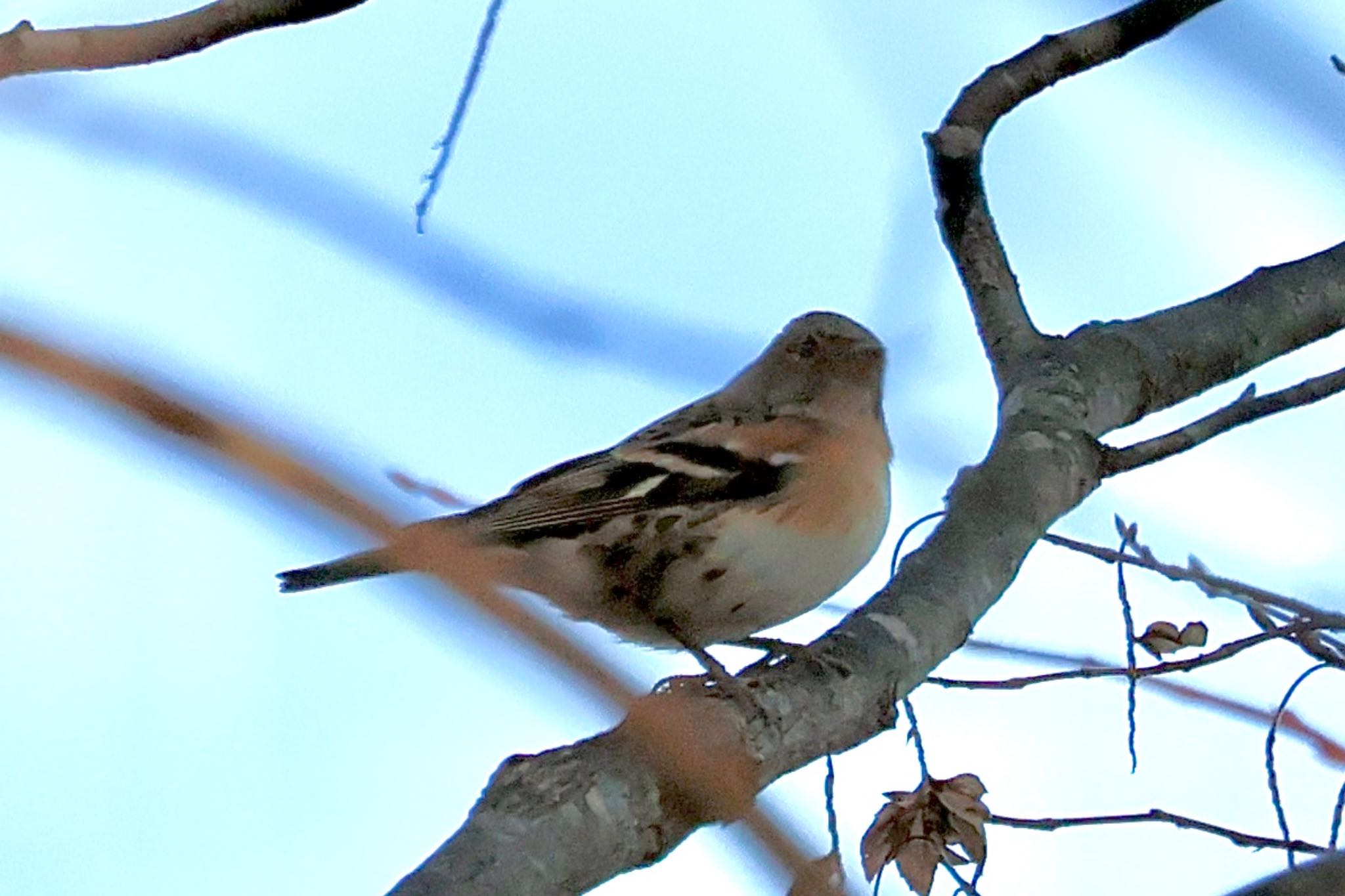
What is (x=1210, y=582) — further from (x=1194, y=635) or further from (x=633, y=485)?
(x=633, y=485)

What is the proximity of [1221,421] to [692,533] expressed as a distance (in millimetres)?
1427

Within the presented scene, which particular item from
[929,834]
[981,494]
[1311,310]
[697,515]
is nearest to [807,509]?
[697,515]

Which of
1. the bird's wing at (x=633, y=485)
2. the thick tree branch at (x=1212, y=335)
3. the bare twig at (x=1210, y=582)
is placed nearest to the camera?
the bare twig at (x=1210, y=582)

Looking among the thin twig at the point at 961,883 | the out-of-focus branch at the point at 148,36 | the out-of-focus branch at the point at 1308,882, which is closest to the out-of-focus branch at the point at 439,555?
the out-of-focus branch at the point at 1308,882

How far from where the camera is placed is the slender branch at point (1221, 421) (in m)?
3.85

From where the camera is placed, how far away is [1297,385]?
3.90 metres

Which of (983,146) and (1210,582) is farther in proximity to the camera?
(983,146)

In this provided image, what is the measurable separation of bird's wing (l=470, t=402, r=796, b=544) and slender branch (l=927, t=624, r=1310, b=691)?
1047mm

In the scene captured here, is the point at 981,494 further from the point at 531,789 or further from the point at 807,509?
the point at 531,789

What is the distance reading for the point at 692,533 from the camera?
4375mm

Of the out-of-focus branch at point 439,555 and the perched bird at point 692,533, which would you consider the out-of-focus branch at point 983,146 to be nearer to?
the perched bird at point 692,533

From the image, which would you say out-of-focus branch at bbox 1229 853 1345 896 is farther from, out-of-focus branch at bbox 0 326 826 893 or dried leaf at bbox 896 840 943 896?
dried leaf at bbox 896 840 943 896

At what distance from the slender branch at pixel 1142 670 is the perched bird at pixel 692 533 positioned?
2.66 ft

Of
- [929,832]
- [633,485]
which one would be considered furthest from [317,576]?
[929,832]
